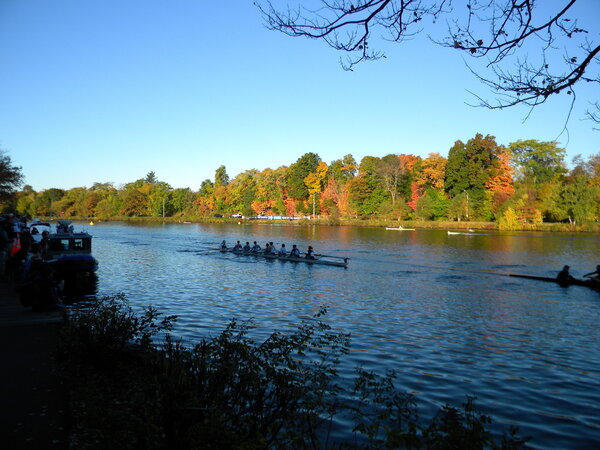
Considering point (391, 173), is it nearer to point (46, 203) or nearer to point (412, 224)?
point (412, 224)

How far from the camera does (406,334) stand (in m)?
13.6

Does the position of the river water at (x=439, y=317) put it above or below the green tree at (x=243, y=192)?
below

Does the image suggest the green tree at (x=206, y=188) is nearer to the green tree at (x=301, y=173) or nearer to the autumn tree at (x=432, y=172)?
the green tree at (x=301, y=173)

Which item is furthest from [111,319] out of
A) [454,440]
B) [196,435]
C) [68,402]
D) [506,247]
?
[506,247]

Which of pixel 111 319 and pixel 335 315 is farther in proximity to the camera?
pixel 335 315

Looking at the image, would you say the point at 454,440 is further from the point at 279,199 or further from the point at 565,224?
the point at 279,199

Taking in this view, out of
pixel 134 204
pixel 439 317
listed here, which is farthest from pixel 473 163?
pixel 134 204

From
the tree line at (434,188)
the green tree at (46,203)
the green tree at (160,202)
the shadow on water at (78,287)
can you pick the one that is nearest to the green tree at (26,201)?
the green tree at (46,203)

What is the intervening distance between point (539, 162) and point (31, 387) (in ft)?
328

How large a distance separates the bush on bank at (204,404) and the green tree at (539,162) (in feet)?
301

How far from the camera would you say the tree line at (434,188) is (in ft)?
249

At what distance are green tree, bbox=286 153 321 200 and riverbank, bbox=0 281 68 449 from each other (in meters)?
105

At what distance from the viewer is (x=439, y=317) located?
16.2 metres

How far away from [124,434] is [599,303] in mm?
21531
